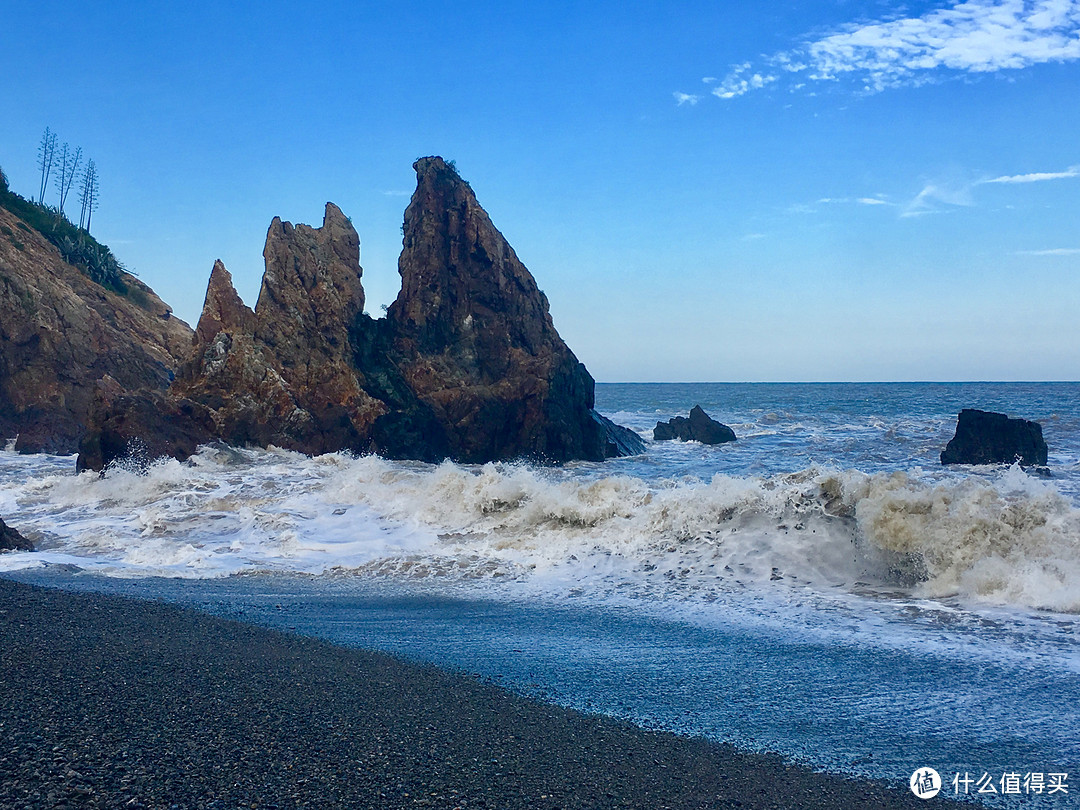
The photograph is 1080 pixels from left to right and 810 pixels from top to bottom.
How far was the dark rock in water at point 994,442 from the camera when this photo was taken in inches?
890

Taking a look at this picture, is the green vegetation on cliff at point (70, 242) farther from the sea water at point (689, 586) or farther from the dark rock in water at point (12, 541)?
the dark rock in water at point (12, 541)

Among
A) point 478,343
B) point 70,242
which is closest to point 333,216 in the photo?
point 478,343

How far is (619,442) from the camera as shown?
→ 28344 mm

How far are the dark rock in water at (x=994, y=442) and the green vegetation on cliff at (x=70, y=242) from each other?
1652 inches

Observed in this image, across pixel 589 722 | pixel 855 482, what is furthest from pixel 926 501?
pixel 589 722

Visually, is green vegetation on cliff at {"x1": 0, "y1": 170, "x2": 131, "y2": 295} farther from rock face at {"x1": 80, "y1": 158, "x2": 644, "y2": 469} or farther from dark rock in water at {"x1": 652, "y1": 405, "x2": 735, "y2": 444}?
dark rock in water at {"x1": 652, "y1": 405, "x2": 735, "y2": 444}

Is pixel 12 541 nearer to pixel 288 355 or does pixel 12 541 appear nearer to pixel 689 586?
pixel 689 586

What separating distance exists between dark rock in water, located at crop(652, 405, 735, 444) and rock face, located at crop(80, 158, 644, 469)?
469 centimetres

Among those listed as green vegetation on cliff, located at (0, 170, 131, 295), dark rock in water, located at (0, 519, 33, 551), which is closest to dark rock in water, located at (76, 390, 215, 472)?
dark rock in water, located at (0, 519, 33, 551)

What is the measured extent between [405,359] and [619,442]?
8519mm

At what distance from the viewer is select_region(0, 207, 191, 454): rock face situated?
2652 centimetres

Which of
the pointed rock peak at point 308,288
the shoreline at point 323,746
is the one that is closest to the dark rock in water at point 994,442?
the pointed rock peak at point 308,288

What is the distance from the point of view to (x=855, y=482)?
10367mm

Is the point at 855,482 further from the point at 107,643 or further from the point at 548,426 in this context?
the point at 548,426
